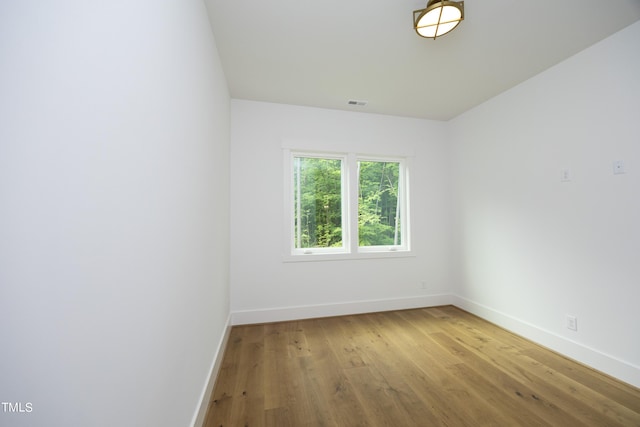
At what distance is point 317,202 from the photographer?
3.30 metres

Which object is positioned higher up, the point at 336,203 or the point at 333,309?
the point at 336,203

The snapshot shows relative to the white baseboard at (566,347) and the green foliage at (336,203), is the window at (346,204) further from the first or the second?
the white baseboard at (566,347)

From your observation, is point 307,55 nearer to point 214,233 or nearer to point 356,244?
point 214,233

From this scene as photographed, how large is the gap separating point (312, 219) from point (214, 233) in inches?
58.2

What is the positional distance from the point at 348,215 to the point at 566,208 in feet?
7.05

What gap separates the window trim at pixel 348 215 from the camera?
3.08 m

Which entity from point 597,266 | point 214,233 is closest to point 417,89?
point 597,266

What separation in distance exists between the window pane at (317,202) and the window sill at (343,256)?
18 cm

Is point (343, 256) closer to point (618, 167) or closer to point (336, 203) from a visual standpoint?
point (336, 203)

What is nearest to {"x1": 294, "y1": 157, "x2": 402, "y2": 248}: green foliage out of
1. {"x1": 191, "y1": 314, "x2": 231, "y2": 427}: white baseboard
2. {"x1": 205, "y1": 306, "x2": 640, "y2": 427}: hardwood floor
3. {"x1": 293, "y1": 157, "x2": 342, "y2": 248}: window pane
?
{"x1": 293, "y1": 157, "x2": 342, "y2": 248}: window pane

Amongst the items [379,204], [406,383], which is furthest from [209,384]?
[379,204]

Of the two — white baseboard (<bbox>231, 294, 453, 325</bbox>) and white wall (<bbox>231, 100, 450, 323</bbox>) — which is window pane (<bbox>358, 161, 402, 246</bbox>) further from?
white baseboard (<bbox>231, 294, 453, 325</bbox>)

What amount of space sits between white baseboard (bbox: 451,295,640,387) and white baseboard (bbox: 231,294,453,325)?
56 cm

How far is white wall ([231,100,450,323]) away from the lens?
2.95 metres
